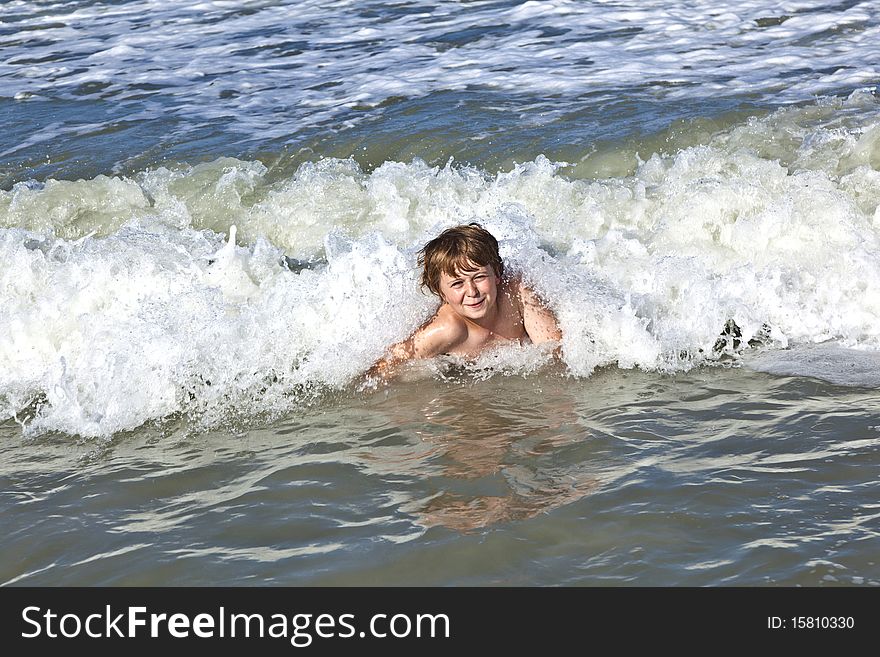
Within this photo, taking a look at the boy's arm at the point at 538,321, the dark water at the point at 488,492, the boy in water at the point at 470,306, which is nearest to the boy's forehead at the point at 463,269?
the boy in water at the point at 470,306

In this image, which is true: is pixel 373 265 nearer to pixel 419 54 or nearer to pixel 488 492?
pixel 488 492

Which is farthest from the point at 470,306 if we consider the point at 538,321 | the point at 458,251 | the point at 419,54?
the point at 419,54

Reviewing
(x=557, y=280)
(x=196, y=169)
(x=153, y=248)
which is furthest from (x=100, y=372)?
(x=196, y=169)

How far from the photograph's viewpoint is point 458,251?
539 cm

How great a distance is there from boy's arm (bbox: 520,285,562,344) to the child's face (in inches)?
11.1

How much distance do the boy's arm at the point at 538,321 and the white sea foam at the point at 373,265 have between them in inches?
2.7

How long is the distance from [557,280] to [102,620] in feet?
11.2

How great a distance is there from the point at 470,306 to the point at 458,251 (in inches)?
12.8

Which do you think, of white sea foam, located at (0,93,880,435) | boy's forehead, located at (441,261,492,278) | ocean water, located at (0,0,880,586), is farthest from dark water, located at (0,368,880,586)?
boy's forehead, located at (441,261,492,278)

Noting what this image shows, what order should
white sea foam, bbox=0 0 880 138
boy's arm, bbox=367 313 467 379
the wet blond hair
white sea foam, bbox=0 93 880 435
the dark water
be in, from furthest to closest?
white sea foam, bbox=0 0 880 138 < boy's arm, bbox=367 313 467 379 < white sea foam, bbox=0 93 880 435 < the wet blond hair < the dark water

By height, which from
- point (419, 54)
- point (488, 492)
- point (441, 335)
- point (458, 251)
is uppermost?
point (419, 54)

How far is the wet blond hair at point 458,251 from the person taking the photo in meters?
5.39

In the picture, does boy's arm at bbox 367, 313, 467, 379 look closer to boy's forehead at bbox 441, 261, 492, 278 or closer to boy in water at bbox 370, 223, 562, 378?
boy in water at bbox 370, 223, 562, 378

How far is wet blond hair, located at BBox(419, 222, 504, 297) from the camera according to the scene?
5391 millimetres
